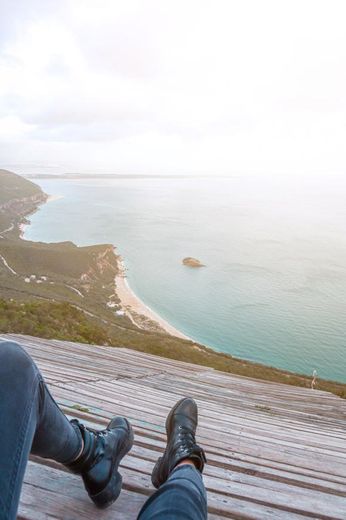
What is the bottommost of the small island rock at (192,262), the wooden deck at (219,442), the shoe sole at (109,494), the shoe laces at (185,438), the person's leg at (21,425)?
the small island rock at (192,262)

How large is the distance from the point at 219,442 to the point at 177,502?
2353 mm

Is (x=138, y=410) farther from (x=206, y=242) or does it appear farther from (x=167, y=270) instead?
(x=206, y=242)

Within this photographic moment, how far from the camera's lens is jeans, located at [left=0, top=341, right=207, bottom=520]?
162 cm

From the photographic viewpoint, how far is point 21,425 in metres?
1.77

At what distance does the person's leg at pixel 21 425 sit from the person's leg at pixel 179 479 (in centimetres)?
60

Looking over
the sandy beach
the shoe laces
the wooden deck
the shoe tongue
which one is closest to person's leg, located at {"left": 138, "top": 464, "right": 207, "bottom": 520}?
the shoe laces

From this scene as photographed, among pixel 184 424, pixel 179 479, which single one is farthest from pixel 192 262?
pixel 179 479

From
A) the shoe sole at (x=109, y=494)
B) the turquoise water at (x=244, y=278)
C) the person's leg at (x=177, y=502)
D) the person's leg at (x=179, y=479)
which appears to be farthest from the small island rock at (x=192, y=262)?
the person's leg at (x=177, y=502)

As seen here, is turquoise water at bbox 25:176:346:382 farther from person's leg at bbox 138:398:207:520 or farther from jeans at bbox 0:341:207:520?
jeans at bbox 0:341:207:520

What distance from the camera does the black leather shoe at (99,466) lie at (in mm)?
2266

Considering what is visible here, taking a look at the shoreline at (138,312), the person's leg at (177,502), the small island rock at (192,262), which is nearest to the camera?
the person's leg at (177,502)

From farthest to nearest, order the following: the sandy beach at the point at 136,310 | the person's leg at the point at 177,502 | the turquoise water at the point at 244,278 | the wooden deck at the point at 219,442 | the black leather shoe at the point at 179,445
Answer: the sandy beach at the point at 136,310, the turquoise water at the point at 244,278, the wooden deck at the point at 219,442, the black leather shoe at the point at 179,445, the person's leg at the point at 177,502

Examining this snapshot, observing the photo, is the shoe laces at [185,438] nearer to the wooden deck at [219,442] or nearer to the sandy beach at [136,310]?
the wooden deck at [219,442]

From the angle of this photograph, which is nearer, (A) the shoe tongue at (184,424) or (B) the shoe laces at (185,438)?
(B) the shoe laces at (185,438)
